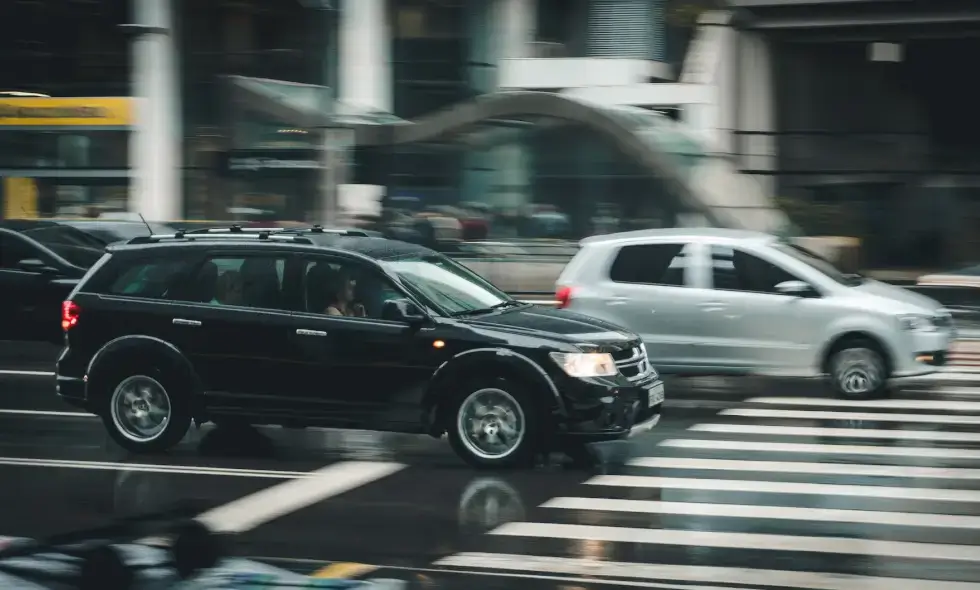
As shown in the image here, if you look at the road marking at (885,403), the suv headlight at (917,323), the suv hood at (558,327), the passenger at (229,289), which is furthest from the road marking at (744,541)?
the suv headlight at (917,323)

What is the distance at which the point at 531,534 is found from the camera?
8219 millimetres

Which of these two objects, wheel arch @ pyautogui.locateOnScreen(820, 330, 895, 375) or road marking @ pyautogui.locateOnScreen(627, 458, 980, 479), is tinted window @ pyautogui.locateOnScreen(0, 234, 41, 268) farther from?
road marking @ pyautogui.locateOnScreen(627, 458, 980, 479)

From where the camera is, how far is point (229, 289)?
36.0ft

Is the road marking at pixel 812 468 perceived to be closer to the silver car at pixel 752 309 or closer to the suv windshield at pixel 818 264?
the silver car at pixel 752 309

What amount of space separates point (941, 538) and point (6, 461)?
6406 millimetres

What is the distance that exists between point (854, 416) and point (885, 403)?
100 centimetres

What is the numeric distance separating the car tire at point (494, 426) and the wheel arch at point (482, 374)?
64 mm

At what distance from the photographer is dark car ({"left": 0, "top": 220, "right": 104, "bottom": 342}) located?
1722 centimetres

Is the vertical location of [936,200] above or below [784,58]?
below

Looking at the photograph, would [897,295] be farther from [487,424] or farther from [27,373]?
[27,373]

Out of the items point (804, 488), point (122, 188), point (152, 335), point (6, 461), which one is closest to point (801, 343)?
point (804, 488)


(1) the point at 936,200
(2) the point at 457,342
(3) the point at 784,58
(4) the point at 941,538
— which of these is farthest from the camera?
(3) the point at 784,58

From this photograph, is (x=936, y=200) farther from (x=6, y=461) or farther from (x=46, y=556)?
(x=46, y=556)

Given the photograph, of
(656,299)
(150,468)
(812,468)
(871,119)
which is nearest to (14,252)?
(656,299)
